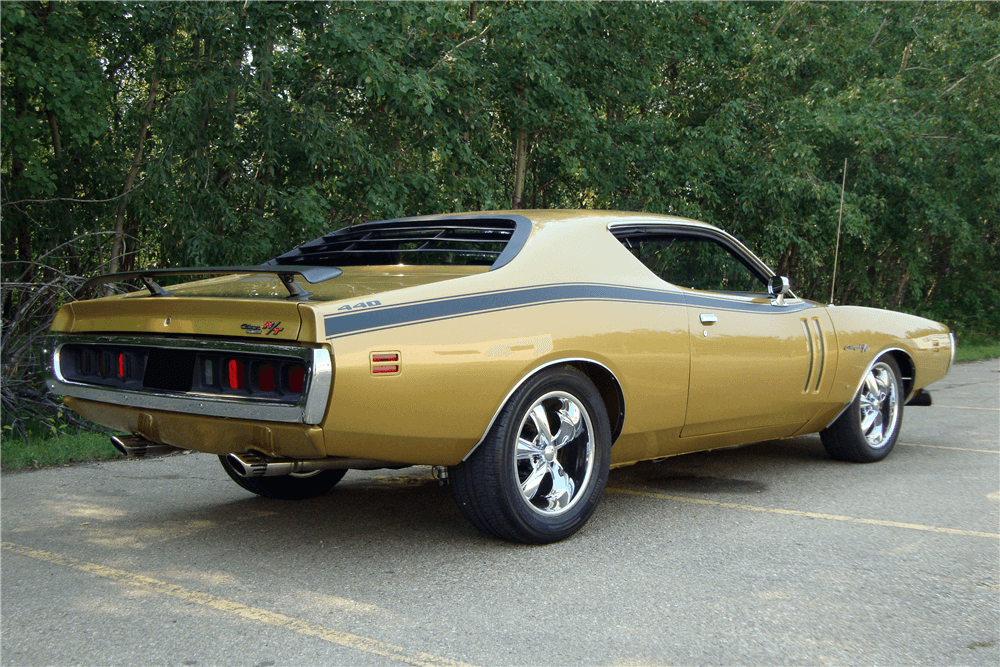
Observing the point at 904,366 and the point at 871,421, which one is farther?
the point at 904,366

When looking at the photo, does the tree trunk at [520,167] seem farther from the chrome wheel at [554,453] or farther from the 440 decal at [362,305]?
the 440 decal at [362,305]

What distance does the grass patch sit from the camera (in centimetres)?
623

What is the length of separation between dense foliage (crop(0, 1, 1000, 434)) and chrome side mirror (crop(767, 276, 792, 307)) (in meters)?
4.94

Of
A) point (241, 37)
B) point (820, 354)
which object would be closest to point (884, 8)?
point (241, 37)

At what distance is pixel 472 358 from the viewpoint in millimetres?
3787

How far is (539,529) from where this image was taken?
4.04 metres

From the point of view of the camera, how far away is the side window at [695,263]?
485cm

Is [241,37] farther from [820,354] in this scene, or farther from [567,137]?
[820,354]

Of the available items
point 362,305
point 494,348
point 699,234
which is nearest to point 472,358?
point 494,348

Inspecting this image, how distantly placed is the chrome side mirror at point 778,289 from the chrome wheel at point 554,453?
71.8 inches

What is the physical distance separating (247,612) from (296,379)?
0.86 m

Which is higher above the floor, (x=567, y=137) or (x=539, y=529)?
(x=567, y=137)

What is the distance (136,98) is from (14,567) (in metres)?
7.84

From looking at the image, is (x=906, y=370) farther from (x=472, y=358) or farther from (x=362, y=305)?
(x=362, y=305)
